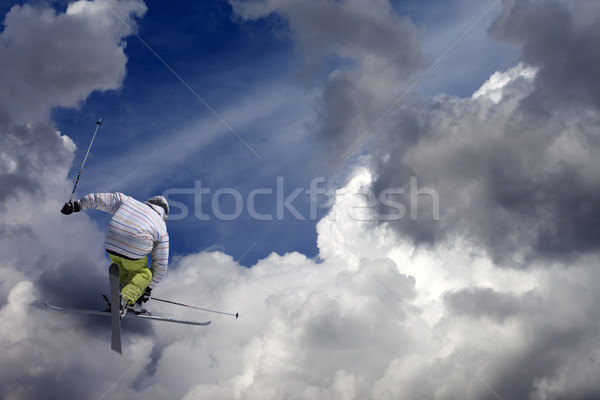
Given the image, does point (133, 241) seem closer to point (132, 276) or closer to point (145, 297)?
point (132, 276)

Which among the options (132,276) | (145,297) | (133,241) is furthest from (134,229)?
(145,297)

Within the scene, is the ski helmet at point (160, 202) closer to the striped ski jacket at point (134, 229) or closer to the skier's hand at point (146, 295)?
the striped ski jacket at point (134, 229)

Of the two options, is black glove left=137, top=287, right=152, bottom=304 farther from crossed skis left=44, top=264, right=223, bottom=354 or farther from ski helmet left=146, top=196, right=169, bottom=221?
ski helmet left=146, top=196, right=169, bottom=221

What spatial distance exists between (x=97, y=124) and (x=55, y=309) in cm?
437

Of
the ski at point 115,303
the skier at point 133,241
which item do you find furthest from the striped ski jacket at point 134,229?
the ski at point 115,303

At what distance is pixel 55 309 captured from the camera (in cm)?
1009

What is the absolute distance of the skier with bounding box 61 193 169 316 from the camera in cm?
945

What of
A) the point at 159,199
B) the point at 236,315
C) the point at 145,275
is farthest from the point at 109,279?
→ the point at 236,315

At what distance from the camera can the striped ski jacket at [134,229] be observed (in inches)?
372

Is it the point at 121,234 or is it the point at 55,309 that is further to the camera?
the point at 55,309

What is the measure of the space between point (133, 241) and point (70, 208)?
5.28 feet

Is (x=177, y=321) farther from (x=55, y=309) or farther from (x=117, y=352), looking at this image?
(x=55, y=309)

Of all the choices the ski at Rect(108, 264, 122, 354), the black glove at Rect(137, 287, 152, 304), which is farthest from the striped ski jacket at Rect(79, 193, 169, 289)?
the ski at Rect(108, 264, 122, 354)

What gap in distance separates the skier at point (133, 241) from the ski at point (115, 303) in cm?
12
